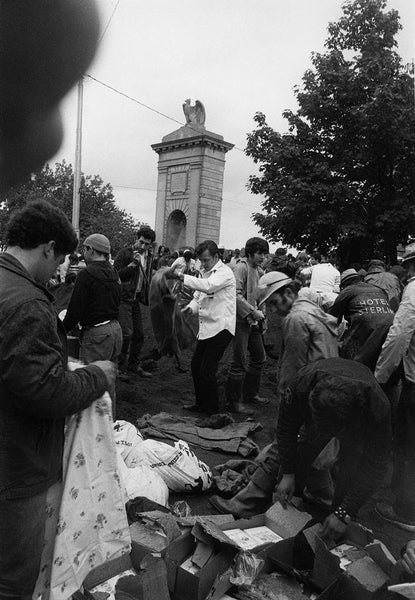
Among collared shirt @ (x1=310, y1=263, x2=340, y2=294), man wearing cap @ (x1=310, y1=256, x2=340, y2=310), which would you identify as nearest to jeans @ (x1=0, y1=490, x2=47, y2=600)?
man wearing cap @ (x1=310, y1=256, x2=340, y2=310)

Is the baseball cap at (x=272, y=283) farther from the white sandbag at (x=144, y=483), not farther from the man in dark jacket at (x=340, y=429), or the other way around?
the white sandbag at (x=144, y=483)

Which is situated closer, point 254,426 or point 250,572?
point 250,572

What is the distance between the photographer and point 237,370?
15.9ft

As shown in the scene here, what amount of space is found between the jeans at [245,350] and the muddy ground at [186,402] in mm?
419

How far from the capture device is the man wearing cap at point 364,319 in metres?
3.35

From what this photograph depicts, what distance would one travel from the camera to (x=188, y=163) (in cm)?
1517

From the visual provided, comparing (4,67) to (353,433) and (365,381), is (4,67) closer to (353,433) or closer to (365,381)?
(365,381)

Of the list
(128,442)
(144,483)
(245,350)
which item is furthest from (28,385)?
(245,350)

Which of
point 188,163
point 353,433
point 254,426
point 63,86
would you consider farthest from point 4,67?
point 188,163

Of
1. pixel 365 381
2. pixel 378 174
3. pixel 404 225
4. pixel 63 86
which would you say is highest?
pixel 378 174

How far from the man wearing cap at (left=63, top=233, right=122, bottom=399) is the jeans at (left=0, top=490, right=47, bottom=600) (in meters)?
2.08

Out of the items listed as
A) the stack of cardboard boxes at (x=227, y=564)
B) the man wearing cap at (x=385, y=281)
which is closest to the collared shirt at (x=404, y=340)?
the stack of cardboard boxes at (x=227, y=564)

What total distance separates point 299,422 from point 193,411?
90.9 inches

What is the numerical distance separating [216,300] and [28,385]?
307cm
